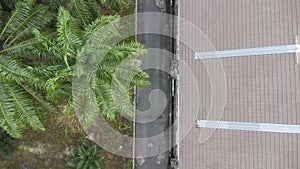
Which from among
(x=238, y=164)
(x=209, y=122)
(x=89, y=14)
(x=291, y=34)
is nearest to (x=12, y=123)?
(x=89, y=14)

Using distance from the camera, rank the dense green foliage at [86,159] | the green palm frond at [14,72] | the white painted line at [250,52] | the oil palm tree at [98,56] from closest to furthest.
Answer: the oil palm tree at [98,56]
the green palm frond at [14,72]
the white painted line at [250,52]
the dense green foliage at [86,159]

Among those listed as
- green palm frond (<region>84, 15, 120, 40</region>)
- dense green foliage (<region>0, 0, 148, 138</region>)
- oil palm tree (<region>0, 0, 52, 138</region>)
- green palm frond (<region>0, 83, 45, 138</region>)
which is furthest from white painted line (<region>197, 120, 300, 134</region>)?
green palm frond (<region>0, 83, 45, 138</region>)

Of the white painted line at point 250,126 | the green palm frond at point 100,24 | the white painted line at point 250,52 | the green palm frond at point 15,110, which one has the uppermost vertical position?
the green palm frond at point 100,24

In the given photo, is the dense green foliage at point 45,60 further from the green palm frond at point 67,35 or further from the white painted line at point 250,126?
the white painted line at point 250,126

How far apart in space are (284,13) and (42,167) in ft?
42.7

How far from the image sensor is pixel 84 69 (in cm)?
1115

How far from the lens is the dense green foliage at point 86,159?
15.8 m

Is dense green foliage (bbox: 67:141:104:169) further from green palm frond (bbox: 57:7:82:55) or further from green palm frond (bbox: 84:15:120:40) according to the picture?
green palm frond (bbox: 84:15:120:40)

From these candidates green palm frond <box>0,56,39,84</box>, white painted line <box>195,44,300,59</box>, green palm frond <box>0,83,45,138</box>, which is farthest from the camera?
white painted line <box>195,44,300,59</box>

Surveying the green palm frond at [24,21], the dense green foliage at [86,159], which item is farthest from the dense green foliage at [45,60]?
the dense green foliage at [86,159]

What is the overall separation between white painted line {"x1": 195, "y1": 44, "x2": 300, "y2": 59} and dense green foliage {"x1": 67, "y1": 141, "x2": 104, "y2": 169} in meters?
6.59

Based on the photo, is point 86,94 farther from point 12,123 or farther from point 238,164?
point 238,164

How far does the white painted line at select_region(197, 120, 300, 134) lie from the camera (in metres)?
12.5

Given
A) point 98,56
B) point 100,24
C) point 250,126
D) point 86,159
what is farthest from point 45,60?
point 250,126
